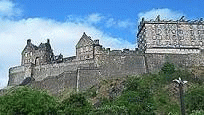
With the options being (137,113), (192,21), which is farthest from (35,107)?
(192,21)

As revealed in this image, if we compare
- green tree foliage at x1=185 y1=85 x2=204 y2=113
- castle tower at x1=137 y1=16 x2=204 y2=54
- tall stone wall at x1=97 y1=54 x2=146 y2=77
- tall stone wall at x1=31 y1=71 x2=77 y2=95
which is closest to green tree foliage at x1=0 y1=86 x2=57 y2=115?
tall stone wall at x1=31 y1=71 x2=77 y2=95

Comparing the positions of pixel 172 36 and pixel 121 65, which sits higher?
pixel 172 36

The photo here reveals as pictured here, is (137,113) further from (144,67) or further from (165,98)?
(144,67)

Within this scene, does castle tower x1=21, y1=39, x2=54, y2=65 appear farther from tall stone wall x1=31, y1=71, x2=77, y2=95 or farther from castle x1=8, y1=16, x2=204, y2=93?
tall stone wall x1=31, y1=71, x2=77, y2=95

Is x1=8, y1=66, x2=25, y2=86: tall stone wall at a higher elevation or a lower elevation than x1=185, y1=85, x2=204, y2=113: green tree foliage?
higher

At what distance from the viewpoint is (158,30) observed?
2314 inches

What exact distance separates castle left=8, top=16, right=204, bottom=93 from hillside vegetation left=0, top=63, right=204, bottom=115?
3111 millimetres

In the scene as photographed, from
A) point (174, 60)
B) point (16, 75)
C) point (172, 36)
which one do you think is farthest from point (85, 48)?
point (16, 75)

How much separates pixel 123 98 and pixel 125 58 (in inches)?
601

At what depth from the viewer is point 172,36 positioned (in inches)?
2306

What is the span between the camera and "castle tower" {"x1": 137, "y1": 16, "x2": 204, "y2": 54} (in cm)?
5695

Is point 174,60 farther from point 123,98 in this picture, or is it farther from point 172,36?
point 123,98

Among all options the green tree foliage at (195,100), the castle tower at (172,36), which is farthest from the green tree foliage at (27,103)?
the castle tower at (172,36)

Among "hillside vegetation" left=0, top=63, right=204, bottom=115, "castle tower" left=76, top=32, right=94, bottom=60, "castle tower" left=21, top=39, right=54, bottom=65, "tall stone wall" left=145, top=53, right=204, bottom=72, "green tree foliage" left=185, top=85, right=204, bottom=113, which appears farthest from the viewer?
"castle tower" left=21, top=39, right=54, bottom=65
